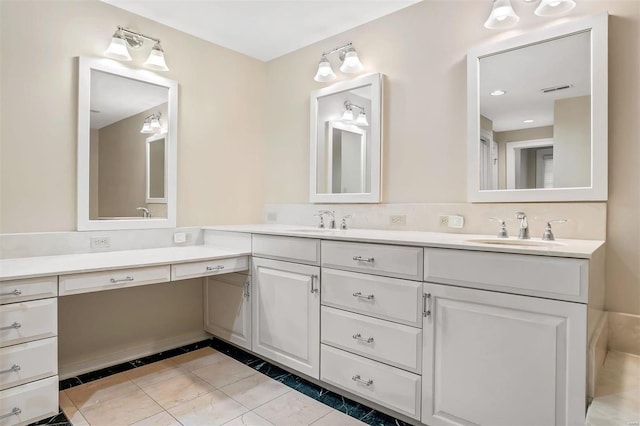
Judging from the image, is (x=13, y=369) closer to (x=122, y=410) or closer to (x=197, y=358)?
(x=122, y=410)

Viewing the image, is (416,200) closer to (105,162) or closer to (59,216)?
(105,162)

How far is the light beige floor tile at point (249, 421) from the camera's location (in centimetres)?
184

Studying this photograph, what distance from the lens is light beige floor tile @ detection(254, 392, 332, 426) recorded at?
1867mm

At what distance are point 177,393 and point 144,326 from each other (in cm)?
74

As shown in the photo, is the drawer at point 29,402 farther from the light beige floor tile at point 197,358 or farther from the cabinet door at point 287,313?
the cabinet door at point 287,313

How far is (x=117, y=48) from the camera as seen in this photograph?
94.6 inches

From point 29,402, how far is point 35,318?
1.27ft

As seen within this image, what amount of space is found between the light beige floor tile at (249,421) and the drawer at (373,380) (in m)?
0.40

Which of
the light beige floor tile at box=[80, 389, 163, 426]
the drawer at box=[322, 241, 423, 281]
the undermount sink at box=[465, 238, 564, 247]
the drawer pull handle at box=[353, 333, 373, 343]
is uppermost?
the undermount sink at box=[465, 238, 564, 247]

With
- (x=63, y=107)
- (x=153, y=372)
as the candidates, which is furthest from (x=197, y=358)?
(x=63, y=107)

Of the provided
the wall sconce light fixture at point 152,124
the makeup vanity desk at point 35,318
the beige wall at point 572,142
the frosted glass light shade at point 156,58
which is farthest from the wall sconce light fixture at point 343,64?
the makeup vanity desk at point 35,318

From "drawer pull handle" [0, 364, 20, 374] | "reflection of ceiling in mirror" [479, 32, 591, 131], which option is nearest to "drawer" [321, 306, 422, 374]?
"reflection of ceiling in mirror" [479, 32, 591, 131]

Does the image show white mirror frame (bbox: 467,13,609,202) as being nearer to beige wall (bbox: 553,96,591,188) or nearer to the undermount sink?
beige wall (bbox: 553,96,591,188)

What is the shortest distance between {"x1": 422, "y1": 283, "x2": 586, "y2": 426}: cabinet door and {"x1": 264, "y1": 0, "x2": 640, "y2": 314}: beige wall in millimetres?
697
